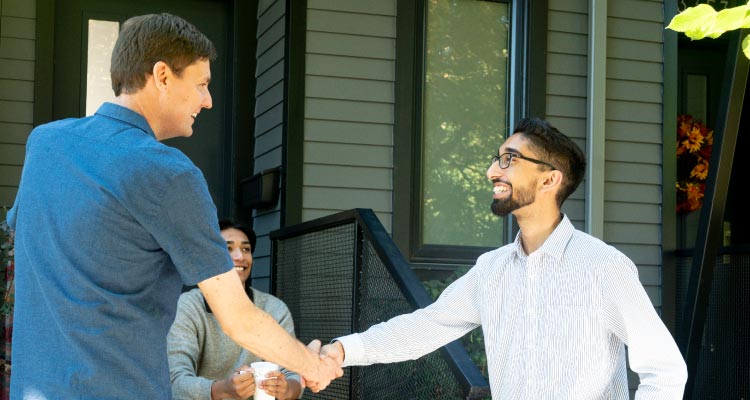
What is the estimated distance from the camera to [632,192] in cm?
708

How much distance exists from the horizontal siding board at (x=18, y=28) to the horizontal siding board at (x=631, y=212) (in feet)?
12.3

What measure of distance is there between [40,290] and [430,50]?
4780mm

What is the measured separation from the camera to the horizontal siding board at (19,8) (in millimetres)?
6305

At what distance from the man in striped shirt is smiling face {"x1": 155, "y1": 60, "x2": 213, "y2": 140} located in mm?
1068

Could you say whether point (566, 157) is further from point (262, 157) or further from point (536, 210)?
point (262, 157)

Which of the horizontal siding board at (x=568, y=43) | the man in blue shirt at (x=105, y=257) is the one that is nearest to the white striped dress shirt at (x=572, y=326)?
the man in blue shirt at (x=105, y=257)

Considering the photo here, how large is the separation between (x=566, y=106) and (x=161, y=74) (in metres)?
4.93

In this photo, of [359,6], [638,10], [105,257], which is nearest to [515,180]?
[105,257]

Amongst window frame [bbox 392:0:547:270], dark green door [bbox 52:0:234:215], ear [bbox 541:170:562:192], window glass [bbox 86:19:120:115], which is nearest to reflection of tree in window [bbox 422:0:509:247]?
window frame [bbox 392:0:547:270]

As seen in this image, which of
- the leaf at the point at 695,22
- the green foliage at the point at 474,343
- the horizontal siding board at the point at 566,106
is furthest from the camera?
the horizontal siding board at the point at 566,106

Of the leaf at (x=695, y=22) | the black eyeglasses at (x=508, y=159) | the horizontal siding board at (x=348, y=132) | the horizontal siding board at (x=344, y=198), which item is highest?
the horizontal siding board at (x=348, y=132)

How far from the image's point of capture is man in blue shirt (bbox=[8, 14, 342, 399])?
2076 millimetres

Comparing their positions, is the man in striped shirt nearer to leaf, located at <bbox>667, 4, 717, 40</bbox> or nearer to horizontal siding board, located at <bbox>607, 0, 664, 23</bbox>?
leaf, located at <bbox>667, 4, 717, 40</bbox>

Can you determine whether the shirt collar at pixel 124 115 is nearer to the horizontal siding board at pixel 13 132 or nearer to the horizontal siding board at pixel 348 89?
the horizontal siding board at pixel 348 89
